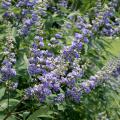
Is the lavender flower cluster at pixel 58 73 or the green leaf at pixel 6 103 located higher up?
the lavender flower cluster at pixel 58 73

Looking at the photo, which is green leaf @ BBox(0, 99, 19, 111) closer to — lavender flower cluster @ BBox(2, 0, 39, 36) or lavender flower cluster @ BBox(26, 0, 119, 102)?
lavender flower cluster @ BBox(26, 0, 119, 102)

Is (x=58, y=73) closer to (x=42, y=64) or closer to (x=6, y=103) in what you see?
(x=42, y=64)

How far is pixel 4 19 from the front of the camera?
4.95 meters

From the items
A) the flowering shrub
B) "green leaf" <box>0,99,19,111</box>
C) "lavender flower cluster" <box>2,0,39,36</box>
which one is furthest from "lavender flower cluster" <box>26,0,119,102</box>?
"lavender flower cluster" <box>2,0,39,36</box>

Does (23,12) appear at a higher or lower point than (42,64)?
higher

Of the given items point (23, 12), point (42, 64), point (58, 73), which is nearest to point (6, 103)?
point (42, 64)

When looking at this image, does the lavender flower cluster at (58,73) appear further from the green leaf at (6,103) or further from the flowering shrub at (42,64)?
the green leaf at (6,103)

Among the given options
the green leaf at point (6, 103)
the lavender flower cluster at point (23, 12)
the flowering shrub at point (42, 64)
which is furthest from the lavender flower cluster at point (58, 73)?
the lavender flower cluster at point (23, 12)

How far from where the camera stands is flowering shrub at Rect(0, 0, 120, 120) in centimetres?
354

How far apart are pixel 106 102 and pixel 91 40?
80 centimetres

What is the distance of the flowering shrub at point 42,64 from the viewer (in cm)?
354

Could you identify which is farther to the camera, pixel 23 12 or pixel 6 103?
pixel 23 12

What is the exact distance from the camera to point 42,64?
3699mm

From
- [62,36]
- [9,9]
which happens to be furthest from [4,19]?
[62,36]
